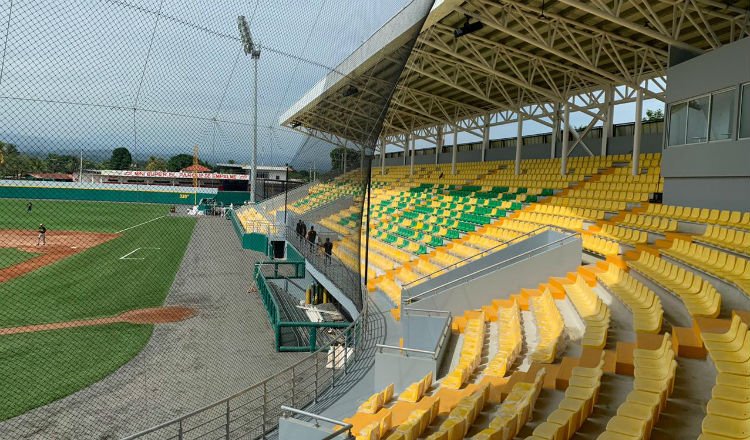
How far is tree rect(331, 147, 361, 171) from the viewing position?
17.3ft

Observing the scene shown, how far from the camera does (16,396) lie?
→ 7027 millimetres

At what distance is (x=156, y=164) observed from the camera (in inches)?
184

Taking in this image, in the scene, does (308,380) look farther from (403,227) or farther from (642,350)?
(403,227)

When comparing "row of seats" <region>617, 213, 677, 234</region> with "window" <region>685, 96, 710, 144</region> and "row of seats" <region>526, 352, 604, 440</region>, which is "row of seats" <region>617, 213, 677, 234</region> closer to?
"window" <region>685, 96, 710, 144</region>

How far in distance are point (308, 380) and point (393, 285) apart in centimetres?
382

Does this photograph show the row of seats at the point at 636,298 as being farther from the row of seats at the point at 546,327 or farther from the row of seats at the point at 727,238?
the row of seats at the point at 727,238

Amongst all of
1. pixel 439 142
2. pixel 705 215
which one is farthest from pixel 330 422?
pixel 439 142

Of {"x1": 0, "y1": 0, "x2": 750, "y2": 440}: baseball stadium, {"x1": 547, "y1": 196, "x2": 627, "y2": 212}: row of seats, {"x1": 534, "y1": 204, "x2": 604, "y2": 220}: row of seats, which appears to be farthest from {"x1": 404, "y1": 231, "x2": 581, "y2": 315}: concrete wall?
{"x1": 547, "y1": 196, "x2": 627, "y2": 212}: row of seats

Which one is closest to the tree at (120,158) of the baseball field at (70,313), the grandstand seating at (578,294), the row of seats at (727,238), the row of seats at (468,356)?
the baseball field at (70,313)

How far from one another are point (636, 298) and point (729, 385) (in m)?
3.68

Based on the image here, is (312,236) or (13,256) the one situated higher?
(312,236)

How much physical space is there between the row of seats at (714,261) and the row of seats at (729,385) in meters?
1.24

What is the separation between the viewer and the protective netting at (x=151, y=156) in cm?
327

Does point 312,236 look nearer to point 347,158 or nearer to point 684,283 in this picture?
point 347,158
